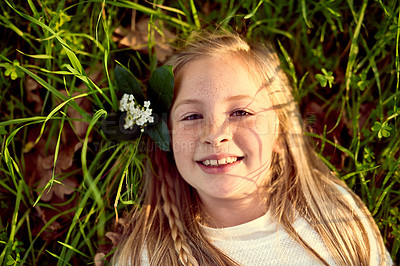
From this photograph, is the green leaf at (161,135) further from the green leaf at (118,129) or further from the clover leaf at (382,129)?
the clover leaf at (382,129)

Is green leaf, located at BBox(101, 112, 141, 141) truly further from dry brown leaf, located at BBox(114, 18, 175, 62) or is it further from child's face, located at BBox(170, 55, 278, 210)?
dry brown leaf, located at BBox(114, 18, 175, 62)

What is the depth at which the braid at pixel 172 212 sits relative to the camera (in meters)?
1.89

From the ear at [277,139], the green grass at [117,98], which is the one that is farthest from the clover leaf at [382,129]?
the ear at [277,139]

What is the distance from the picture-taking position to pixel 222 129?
180 centimetres

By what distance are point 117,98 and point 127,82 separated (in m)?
0.15

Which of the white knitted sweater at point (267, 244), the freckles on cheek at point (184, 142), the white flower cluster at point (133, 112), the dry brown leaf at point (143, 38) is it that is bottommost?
the white knitted sweater at point (267, 244)

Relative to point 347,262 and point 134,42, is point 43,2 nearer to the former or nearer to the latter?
point 134,42

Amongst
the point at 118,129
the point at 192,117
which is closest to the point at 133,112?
the point at 118,129

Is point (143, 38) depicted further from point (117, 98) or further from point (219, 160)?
point (219, 160)

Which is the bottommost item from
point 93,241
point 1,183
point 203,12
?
point 93,241

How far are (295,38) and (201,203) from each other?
1.22 m

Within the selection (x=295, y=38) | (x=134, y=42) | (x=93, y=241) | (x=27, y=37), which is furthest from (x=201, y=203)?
(x=27, y=37)

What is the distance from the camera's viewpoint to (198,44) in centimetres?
202

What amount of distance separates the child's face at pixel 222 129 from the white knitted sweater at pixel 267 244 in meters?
0.18
